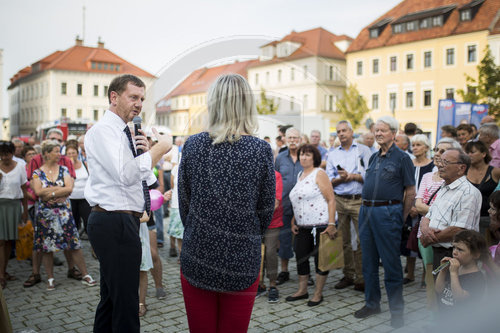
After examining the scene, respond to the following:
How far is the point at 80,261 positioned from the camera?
549cm

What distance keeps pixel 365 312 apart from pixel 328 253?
732 mm

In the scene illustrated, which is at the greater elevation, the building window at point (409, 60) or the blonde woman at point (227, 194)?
the building window at point (409, 60)

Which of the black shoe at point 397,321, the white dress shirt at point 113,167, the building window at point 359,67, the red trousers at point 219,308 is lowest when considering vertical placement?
the black shoe at point 397,321

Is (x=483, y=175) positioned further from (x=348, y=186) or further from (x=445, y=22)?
(x=445, y=22)

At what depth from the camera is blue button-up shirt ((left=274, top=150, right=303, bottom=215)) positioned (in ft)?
18.5

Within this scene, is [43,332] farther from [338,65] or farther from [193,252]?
[338,65]

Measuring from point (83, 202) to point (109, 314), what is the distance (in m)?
4.36

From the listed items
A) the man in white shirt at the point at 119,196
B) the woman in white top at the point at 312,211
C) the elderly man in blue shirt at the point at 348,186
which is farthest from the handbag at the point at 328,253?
the man in white shirt at the point at 119,196

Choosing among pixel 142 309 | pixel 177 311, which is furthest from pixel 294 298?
pixel 142 309

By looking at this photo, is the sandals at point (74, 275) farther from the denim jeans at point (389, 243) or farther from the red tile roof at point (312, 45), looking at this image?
the red tile roof at point (312, 45)

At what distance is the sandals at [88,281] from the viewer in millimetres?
5345

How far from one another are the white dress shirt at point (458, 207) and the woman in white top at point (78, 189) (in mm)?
5180

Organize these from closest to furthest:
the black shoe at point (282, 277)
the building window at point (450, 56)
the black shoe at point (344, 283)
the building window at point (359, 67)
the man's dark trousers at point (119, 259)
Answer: the man's dark trousers at point (119, 259)
the building window at point (450, 56)
the building window at point (359, 67)
the black shoe at point (344, 283)
the black shoe at point (282, 277)

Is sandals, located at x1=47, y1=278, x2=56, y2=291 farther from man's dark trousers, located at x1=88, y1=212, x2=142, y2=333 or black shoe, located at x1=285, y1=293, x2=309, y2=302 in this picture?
man's dark trousers, located at x1=88, y1=212, x2=142, y2=333
